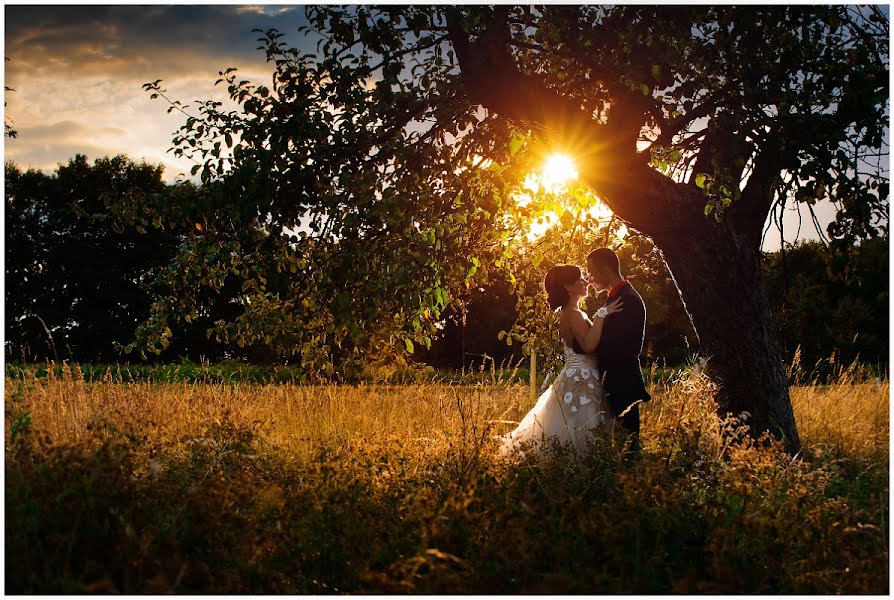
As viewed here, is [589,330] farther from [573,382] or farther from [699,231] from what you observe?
[699,231]

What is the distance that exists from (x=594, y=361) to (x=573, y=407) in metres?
0.52

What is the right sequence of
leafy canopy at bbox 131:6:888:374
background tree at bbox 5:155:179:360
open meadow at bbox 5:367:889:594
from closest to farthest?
1. open meadow at bbox 5:367:889:594
2. leafy canopy at bbox 131:6:888:374
3. background tree at bbox 5:155:179:360

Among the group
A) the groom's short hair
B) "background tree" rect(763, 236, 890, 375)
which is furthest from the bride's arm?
"background tree" rect(763, 236, 890, 375)

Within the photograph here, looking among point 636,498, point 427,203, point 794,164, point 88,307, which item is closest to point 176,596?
point 636,498

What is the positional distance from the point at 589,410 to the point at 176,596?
15.3ft

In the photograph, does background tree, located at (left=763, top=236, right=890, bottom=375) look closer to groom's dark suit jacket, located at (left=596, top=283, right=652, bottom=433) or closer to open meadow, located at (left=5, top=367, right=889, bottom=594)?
groom's dark suit jacket, located at (left=596, top=283, right=652, bottom=433)

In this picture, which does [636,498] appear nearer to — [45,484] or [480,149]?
[45,484]

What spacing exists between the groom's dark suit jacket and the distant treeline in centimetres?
1777

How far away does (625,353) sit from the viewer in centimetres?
709

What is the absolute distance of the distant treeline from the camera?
24984mm

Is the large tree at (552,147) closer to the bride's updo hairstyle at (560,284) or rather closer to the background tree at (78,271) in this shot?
the bride's updo hairstyle at (560,284)

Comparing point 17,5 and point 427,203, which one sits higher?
point 17,5

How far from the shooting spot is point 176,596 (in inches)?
134

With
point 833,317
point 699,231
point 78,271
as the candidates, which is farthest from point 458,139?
point 78,271
